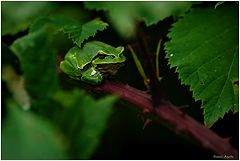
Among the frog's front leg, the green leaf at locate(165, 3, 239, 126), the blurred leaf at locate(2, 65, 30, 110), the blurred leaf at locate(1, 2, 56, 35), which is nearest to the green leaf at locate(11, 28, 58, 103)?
the blurred leaf at locate(2, 65, 30, 110)

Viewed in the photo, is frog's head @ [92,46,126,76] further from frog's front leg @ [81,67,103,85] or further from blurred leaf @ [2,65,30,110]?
blurred leaf @ [2,65,30,110]

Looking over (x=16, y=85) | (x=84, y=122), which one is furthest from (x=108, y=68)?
(x=84, y=122)

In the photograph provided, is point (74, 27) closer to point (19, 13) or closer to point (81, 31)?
point (81, 31)

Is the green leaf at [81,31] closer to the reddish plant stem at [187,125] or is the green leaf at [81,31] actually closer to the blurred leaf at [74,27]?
the blurred leaf at [74,27]

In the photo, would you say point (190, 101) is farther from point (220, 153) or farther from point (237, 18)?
point (220, 153)

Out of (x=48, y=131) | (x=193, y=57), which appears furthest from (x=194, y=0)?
(x=48, y=131)

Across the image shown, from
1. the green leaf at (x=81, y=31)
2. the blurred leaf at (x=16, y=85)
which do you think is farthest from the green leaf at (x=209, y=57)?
the blurred leaf at (x=16, y=85)
